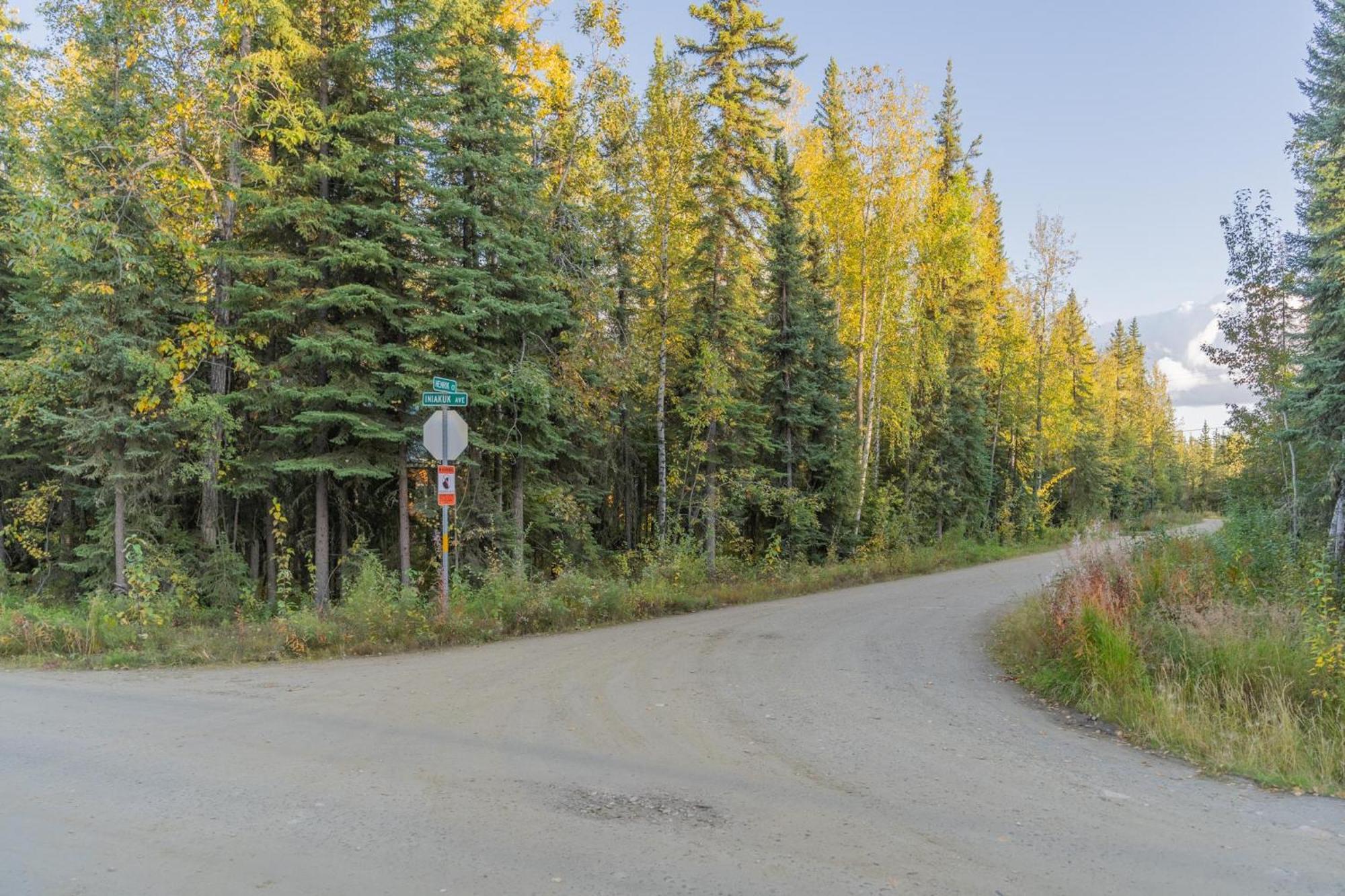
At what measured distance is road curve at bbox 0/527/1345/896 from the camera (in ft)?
12.7

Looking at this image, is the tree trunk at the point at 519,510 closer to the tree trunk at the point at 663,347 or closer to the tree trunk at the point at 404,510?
the tree trunk at the point at 404,510

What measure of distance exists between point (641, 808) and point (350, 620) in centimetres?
773

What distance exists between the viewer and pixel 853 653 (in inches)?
398

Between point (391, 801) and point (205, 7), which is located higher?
point (205, 7)

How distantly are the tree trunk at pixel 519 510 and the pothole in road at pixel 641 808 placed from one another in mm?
9916

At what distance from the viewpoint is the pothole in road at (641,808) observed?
179 inches

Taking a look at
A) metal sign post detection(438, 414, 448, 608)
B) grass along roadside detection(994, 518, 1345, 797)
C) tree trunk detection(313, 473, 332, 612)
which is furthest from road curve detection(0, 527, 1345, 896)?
tree trunk detection(313, 473, 332, 612)

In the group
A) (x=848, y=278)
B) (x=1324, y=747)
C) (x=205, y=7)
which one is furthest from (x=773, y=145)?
(x=1324, y=747)

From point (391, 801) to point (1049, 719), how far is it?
6.25m

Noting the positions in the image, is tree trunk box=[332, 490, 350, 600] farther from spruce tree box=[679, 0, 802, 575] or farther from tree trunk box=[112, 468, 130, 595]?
spruce tree box=[679, 0, 802, 575]

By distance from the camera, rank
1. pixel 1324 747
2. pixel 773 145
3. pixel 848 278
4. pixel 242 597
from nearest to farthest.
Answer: pixel 1324 747 < pixel 242 597 < pixel 773 145 < pixel 848 278

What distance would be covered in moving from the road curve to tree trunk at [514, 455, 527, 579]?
638 cm

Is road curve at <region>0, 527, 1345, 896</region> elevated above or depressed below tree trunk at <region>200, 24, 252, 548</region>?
below

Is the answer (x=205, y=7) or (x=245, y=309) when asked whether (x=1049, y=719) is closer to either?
(x=245, y=309)
